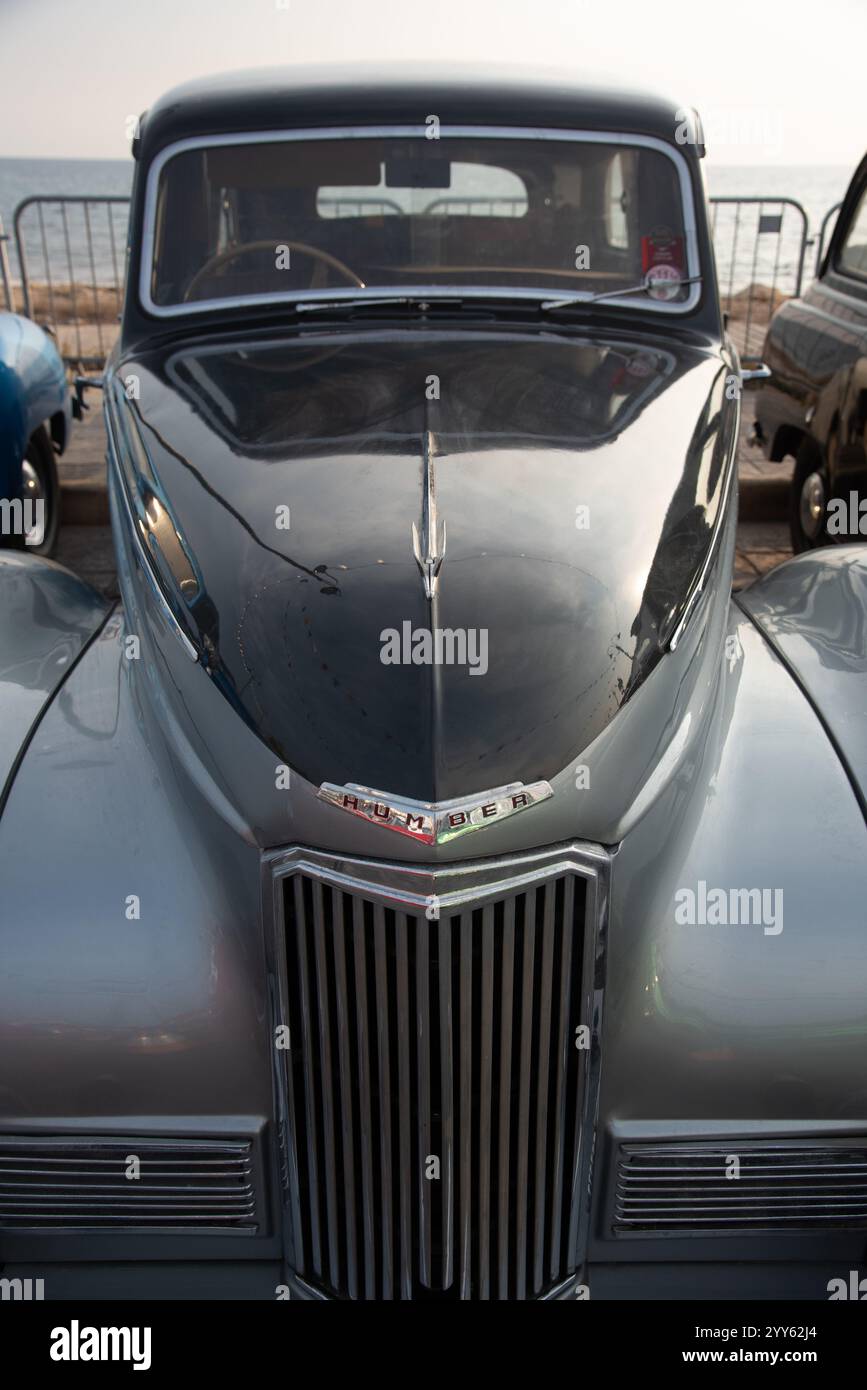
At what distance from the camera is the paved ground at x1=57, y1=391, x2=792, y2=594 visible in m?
5.37

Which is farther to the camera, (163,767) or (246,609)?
(163,767)

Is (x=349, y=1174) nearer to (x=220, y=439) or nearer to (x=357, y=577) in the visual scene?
(x=357, y=577)

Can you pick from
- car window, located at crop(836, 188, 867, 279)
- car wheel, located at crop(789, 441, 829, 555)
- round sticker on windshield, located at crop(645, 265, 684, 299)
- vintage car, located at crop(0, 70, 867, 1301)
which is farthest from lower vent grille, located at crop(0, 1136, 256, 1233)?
A: car window, located at crop(836, 188, 867, 279)

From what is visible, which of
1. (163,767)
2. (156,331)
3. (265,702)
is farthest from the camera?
(156,331)

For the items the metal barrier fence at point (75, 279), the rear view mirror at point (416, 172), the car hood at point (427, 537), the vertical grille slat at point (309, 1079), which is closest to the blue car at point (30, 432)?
the metal barrier fence at point (75, 279)

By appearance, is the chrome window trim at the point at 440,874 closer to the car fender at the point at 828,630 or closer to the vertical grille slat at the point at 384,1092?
the vertical grille slat at the point at 384,1092

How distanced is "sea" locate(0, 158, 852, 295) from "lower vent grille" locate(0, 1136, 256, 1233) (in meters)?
7.02

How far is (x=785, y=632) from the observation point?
2.40m

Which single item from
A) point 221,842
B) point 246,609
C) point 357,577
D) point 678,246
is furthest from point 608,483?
point 678,246

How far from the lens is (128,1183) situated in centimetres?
172

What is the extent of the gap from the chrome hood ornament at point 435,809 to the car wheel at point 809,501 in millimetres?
3548

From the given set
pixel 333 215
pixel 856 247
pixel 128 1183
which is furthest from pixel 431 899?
pixel 856 247

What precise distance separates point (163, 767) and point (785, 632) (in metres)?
1.32

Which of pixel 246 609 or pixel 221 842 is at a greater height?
pixel 246 609
